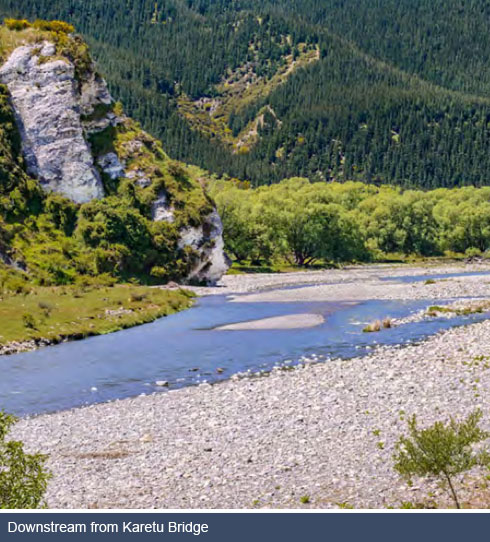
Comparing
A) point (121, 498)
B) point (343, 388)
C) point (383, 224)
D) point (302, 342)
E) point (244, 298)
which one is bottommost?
point (383, 224)

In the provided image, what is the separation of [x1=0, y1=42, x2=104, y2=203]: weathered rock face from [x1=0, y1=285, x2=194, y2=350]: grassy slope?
94.5ft

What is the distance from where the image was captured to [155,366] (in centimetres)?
4541

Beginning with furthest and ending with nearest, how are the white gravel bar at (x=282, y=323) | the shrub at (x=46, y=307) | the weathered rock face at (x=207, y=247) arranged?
Result: the weathered rock face at (x=207, y=247)
the white gravel bar at (x=282, y=323)
the shrub at (x=46, y=307)

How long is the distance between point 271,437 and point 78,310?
40499mm

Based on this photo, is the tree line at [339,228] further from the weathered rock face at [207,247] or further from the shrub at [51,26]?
the shrub at [51,26]

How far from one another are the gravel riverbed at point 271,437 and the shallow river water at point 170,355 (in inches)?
129

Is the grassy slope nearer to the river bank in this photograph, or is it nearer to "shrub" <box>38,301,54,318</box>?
"shrub" <box>38,301,54,318</box>

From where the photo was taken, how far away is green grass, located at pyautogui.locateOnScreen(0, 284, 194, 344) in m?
55.3

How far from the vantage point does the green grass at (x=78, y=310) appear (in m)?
55.3

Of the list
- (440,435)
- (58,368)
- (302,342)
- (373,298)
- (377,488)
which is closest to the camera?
(440,435)

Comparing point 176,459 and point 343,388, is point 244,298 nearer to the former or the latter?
point 343,388

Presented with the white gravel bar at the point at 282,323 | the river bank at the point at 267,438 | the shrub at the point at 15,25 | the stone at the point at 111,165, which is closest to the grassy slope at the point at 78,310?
the white gravel bar at the point at 282,323

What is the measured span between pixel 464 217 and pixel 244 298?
4368 inches

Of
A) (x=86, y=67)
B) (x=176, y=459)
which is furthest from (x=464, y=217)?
(x=176, y=459)
